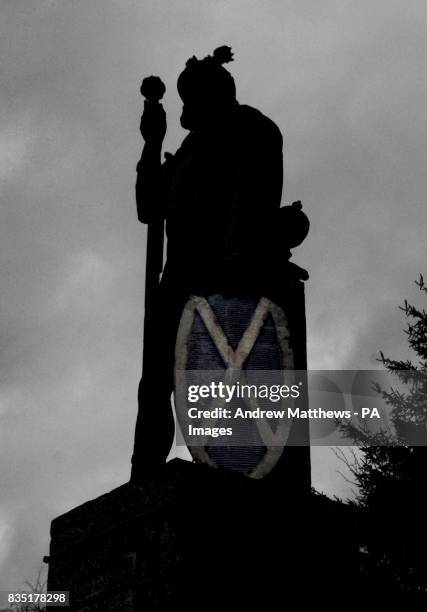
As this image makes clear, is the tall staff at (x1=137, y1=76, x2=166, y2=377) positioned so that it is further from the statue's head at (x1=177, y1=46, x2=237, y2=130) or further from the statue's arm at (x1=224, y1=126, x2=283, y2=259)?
the statue's arm at (x1=224, y1=126, x2=283, y2=259)

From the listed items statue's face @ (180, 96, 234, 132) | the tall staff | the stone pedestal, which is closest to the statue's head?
statue's face @ (180, 96, 234, 132)

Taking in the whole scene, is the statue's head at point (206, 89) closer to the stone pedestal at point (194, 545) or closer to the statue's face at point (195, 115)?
the statue's face at point (195, 115)

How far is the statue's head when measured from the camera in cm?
649

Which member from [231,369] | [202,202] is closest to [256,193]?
[202,202]

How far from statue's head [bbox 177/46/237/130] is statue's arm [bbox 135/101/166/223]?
196 mm

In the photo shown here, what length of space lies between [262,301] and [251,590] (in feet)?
5.18

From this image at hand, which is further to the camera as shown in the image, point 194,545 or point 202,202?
point 202,202

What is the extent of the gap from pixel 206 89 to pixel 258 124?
38 centimetres

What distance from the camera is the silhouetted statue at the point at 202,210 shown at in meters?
5.94

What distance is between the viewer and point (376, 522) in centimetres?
678

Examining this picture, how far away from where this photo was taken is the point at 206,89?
650 centimetres

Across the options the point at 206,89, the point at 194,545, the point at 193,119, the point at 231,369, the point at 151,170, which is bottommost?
the point at 194,545

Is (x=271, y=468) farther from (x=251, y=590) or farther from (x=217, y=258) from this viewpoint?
(x=217, y=258)

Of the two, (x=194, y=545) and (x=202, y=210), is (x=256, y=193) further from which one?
(x=194, y=545)
